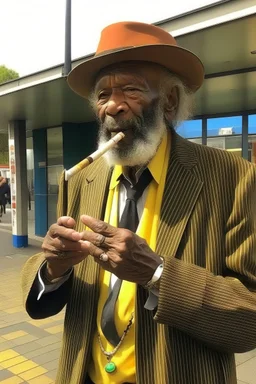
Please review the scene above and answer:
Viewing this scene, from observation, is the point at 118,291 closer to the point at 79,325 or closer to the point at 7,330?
the point at 79,325

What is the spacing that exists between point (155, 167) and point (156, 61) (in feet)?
1.26

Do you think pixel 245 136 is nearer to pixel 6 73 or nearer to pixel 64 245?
→ pixel 64 245

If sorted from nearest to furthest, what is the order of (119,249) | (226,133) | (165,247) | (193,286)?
(119,249)
(193,286)
(165,247)
(226,133)

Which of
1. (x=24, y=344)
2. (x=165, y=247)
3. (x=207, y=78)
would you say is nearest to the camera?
(x=165, y=247)

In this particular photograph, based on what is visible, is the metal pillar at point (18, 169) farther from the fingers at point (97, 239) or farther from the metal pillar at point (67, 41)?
the fingers at point (97, 239)

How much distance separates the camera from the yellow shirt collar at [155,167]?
1.51m

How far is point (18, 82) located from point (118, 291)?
550 centimetres

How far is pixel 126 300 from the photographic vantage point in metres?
1.43

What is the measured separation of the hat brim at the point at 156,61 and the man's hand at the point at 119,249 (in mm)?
645

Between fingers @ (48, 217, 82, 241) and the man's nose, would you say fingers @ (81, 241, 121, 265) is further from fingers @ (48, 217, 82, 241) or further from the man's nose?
the man's nose

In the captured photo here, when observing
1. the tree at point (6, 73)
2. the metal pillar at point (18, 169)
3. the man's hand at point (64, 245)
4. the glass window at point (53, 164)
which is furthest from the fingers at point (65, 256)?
the tree at point (6, 73)

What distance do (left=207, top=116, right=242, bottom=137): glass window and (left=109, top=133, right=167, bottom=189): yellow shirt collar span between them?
667 centimetres

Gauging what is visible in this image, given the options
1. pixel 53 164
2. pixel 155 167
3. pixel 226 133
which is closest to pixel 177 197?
pixel 155 167

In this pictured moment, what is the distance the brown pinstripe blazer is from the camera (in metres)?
1.25
